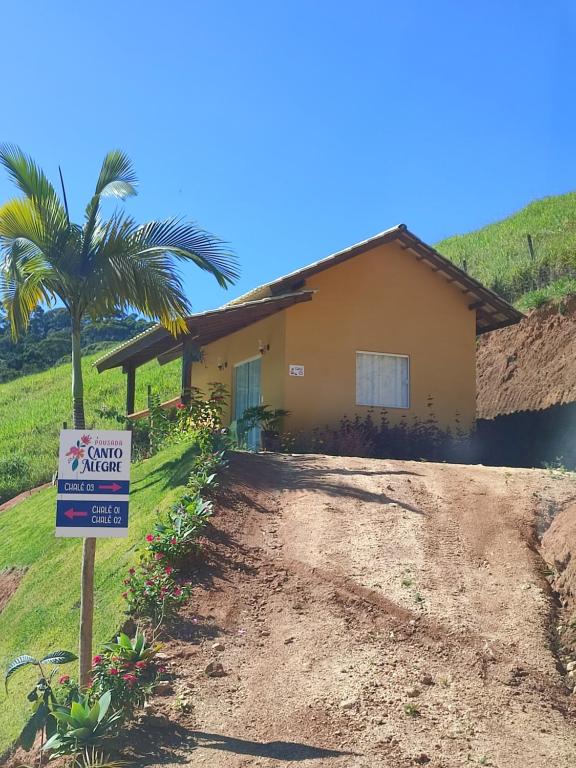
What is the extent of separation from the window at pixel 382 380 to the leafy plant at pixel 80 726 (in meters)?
10.5

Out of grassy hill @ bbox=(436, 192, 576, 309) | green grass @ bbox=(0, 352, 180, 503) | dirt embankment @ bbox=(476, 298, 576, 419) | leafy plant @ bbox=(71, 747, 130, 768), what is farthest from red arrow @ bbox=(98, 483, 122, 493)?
grassy hill @ bbox=(436, 192, 576, 309)

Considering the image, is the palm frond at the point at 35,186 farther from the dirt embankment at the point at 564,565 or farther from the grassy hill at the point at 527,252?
the grassy hill at the point at 527,252

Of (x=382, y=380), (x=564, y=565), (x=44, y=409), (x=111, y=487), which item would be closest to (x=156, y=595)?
(x=111, y=487)

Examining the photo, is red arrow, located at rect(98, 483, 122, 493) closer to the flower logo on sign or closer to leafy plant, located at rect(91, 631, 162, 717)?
the flower logo on sign

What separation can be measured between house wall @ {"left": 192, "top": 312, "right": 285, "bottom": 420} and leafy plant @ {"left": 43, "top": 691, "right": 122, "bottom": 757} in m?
9.63

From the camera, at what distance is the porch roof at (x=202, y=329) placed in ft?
45.4

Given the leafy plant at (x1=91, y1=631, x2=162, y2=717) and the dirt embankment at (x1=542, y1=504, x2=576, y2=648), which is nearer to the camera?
the leafy plant at (x1=91, y1=631, x2=162, y2=717)

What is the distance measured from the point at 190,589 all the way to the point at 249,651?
103cm

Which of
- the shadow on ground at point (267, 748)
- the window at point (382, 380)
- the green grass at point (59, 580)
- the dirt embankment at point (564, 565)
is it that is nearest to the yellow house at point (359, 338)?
the window at point (382, 380)

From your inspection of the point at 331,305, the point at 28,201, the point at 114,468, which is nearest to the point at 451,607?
the point at 114,468

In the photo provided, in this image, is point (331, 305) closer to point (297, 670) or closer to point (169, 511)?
point (169, 511)

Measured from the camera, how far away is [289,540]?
352 inches

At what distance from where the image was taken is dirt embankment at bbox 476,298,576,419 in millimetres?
17891

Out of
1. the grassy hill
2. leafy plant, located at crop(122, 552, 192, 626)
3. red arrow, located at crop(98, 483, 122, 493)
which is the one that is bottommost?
leafy plant, located at crop(122, 552, 192, 626)
